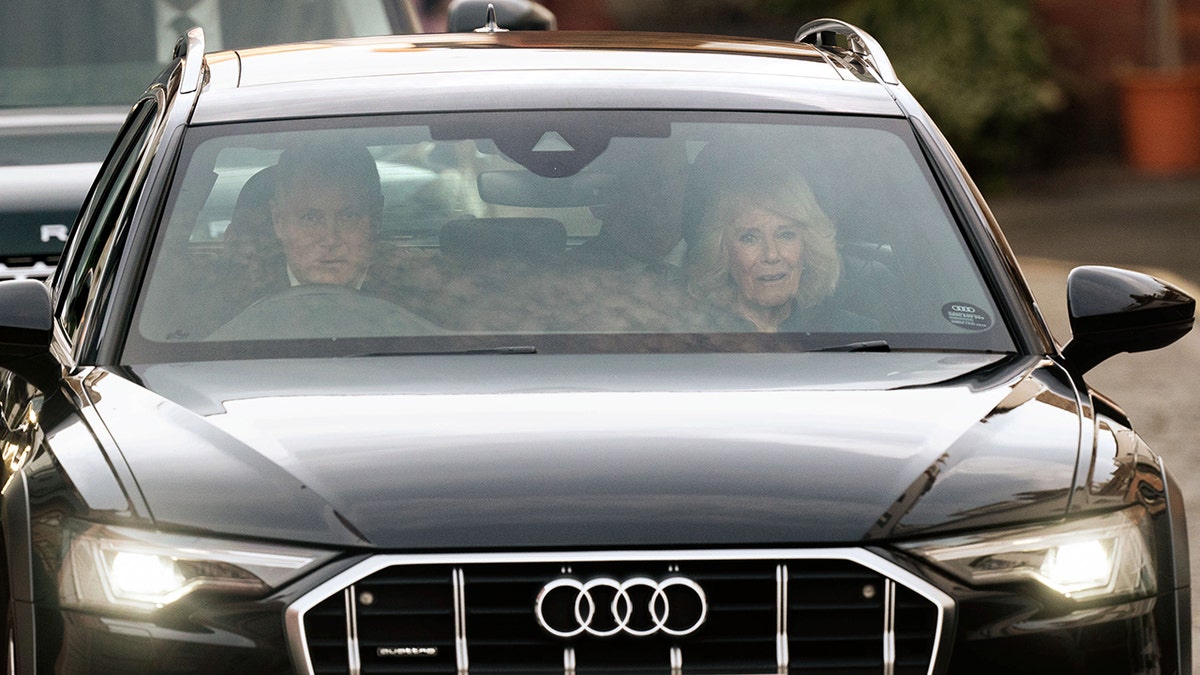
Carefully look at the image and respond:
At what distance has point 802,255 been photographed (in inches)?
173

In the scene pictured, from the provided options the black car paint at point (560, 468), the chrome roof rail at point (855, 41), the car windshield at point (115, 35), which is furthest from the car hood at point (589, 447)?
the car windshield at point (115, 35)

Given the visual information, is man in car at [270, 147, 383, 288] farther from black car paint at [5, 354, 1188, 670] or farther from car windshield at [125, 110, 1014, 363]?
black car paint at [5, 354, 1188, 670]

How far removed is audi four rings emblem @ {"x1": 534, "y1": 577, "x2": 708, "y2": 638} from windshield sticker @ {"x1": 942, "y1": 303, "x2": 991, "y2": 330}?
1.16m

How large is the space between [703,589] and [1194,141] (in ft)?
57.6

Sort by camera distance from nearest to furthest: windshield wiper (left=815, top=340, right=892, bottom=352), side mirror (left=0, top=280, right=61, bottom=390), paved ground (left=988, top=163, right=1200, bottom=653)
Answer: side mirror (left=0, top=280, right=61, bottom=390)
windshield wiper (left=815, top=340, right=892, bottom=352)
paved ground (left=988, top=163, right=1200, bottom=653)

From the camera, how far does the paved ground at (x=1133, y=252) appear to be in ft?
29.3

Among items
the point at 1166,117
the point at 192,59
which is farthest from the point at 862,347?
the point at 1166,117

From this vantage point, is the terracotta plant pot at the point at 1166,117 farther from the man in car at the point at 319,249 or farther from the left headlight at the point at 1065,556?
the left headlight at the point at 1065,556

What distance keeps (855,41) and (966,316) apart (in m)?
1.23

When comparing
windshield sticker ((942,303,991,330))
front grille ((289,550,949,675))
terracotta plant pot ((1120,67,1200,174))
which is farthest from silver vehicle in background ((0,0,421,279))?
terracotta plant pot ((1120,67,1200,174))

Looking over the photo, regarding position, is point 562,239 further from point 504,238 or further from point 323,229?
point 323,229

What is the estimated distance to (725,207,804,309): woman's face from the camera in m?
4.33

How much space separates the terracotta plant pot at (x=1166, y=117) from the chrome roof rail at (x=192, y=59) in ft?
51.3

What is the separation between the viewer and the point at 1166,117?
19812 millimetres
